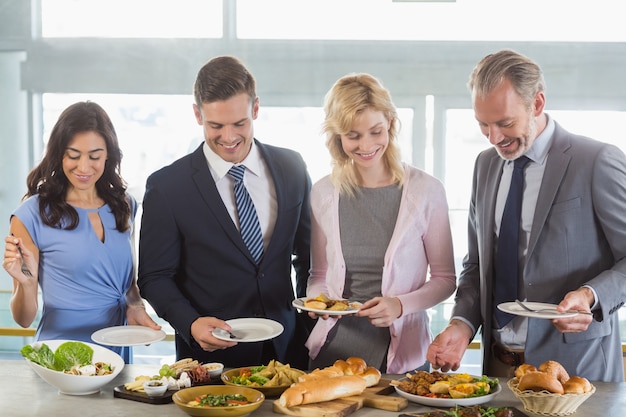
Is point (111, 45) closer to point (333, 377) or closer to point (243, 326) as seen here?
point (243, 326)

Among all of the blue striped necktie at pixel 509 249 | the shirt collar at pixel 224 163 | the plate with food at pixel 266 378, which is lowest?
the plate with food at pixel 266 378

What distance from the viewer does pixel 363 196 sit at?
10.9 feet

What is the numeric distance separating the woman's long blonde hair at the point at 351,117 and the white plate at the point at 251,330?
→ 0.68 metres

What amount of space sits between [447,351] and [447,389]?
0.41 metres

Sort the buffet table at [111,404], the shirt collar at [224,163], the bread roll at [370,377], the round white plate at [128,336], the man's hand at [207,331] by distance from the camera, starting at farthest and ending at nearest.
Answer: the shirt collar at [224,163] < the man's hand at [207,331] < the round white plate at [128,336] < the bread roll at [370,377] < the buffet table at [111,404]

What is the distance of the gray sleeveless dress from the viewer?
3264 millimetres

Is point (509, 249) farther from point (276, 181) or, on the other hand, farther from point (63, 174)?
point (63, 174)

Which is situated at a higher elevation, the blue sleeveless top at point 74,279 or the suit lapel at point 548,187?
the suit lapel at point 548,187

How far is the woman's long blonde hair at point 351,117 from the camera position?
10.5ft

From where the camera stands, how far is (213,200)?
3.29 meters

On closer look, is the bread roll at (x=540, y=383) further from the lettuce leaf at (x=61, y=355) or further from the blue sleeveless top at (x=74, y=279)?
the blue sleeveless top at (x=74, y=279)

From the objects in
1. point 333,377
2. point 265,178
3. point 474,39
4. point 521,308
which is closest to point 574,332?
point 521,308

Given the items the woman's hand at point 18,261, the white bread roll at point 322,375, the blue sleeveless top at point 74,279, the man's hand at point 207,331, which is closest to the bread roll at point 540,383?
the white bread roll at point 322,375

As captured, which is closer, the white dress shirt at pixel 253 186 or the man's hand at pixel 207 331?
the man's hand at pixel 207 331
